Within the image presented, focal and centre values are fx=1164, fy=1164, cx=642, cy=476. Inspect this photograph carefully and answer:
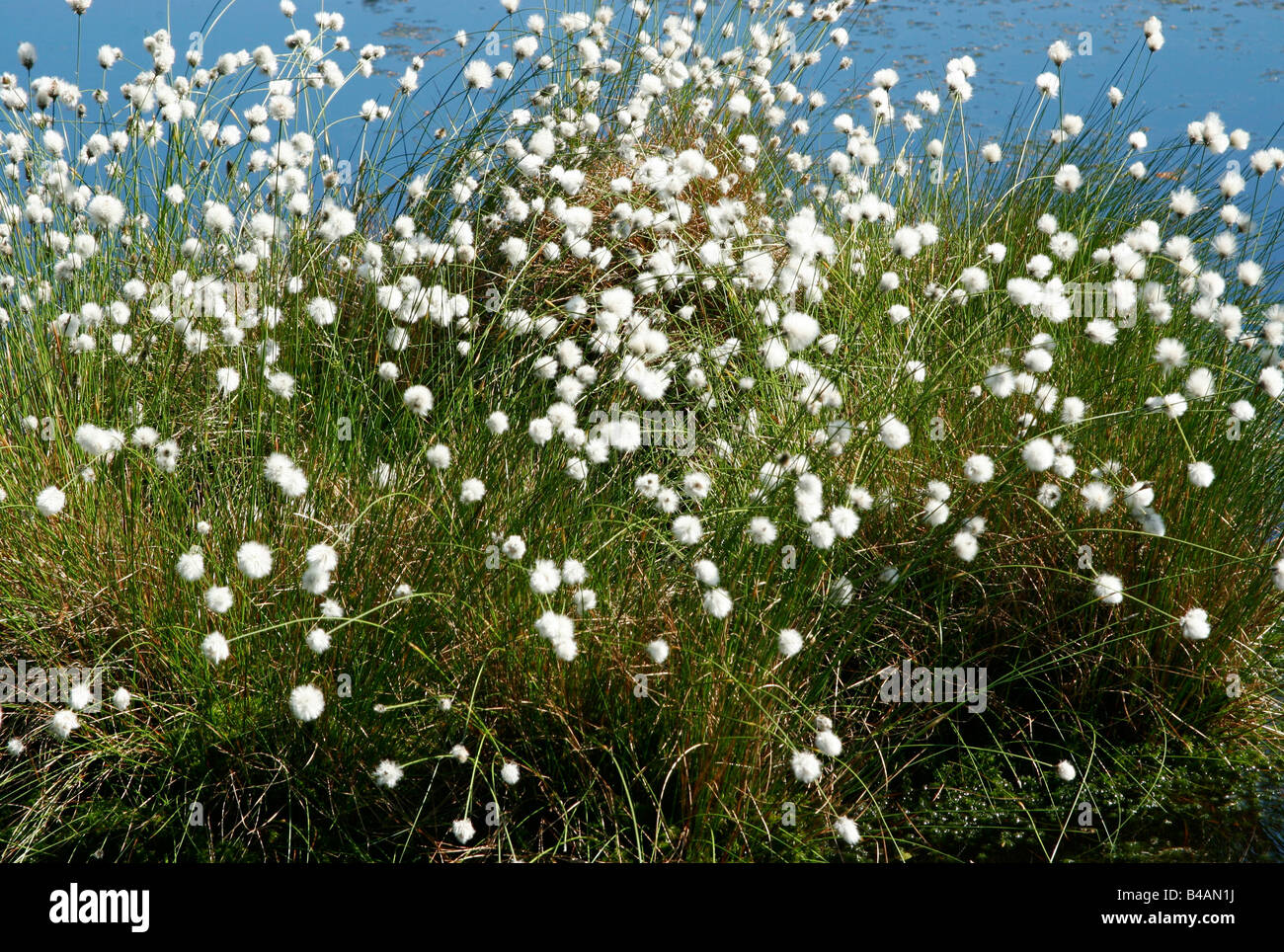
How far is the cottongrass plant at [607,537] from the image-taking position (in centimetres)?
261

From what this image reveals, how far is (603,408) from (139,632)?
1.53 meters

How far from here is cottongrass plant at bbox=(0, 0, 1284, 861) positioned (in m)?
2.61

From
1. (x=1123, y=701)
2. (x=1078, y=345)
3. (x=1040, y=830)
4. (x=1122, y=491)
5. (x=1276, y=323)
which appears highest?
(x=1078, y=345)

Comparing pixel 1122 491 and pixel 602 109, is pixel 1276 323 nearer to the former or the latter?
pixel 1122 491

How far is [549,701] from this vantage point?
8.50ft

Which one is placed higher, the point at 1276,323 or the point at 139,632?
the point at 1276,323

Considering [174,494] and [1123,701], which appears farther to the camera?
Answer: [1123,701]

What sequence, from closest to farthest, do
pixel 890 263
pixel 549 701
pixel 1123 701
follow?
pixel 549 701
pixel 1123 701
pixel 890 263

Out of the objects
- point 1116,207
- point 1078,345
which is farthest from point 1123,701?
point 1116,207

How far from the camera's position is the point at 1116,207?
4.43 meters

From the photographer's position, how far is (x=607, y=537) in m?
2.90

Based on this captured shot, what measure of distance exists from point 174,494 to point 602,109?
261cm

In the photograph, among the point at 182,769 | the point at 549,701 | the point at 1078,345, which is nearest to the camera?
the point at 549,701

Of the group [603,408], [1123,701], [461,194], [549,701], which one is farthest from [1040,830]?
[461,194]
